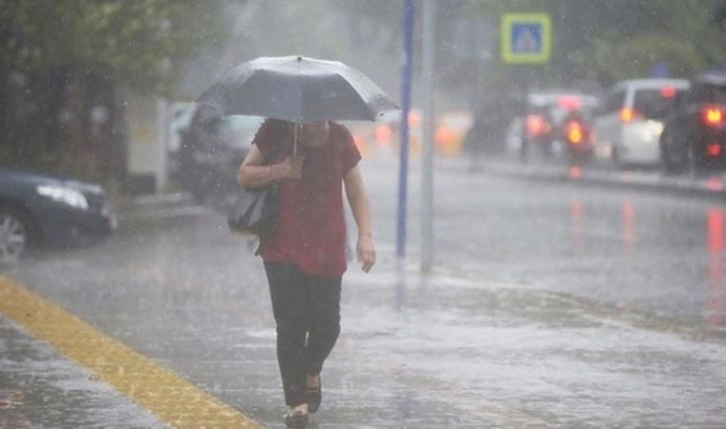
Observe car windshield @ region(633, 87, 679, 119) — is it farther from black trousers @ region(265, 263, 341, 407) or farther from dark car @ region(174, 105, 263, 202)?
black trousers @ region(265, 263, 341, 407)

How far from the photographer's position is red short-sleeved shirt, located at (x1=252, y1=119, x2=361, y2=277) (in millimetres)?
9703

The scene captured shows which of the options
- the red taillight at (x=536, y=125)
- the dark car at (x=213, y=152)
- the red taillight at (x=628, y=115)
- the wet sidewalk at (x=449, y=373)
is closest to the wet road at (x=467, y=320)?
the wet sidewalk at (x=449, y=373)

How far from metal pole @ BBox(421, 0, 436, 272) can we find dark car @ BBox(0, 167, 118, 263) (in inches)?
145

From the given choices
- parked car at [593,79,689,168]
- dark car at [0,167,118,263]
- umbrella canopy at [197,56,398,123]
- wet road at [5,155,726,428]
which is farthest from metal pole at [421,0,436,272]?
parked car at [593,79,689,168]

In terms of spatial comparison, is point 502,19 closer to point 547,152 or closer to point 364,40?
point 364,40

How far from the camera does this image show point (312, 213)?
9734 mm

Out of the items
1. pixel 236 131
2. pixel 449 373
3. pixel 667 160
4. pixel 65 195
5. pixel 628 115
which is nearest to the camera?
pixel 449 373

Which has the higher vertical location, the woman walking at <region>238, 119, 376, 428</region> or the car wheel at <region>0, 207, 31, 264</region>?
the woman walking at <region>238, 119, 376, 428</region>

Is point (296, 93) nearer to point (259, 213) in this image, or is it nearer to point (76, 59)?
point (259, 213)

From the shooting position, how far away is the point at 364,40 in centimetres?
3122

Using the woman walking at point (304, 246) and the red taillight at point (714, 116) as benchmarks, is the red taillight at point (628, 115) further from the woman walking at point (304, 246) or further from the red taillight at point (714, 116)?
the woman walking at point (304, 246)

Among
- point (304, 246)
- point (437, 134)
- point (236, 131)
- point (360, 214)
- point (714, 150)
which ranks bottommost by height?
point (437, 134)

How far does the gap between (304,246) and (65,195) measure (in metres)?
11.5

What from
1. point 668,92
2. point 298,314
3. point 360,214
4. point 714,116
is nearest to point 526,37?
point 714,116
